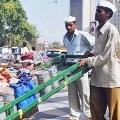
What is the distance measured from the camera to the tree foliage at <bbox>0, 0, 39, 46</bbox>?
53500 mm

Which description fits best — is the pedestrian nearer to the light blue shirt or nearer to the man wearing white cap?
the light blue shirt

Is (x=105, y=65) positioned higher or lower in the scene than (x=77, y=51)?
lower

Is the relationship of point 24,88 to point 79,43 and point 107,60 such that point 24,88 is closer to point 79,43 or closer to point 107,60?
point 107,60

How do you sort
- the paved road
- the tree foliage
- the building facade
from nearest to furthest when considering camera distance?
the paved road < the tree foliage < the building facade

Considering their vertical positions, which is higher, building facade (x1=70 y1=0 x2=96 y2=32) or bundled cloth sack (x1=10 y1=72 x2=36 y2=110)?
building facade (x1=70 y1=0 x2=96 y2=32)

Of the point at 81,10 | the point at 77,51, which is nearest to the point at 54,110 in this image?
the point at 77,51

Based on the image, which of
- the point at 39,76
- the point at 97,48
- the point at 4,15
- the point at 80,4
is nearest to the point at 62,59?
the point at 39,76

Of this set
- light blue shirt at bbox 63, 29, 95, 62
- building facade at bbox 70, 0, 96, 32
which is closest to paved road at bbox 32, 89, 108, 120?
light blue shirt at bbox 63, 29, 95, 62

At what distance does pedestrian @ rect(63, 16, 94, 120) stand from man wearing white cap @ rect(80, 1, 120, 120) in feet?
3.77

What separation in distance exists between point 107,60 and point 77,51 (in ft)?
4.59

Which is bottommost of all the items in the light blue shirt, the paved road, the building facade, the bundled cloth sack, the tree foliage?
the paved road

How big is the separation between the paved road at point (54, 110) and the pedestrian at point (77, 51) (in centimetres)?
49

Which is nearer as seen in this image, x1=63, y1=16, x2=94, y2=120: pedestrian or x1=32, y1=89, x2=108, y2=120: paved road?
x1=63, y1=16, x2=94, y2=120: pedestrian

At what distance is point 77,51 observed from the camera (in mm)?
5445
